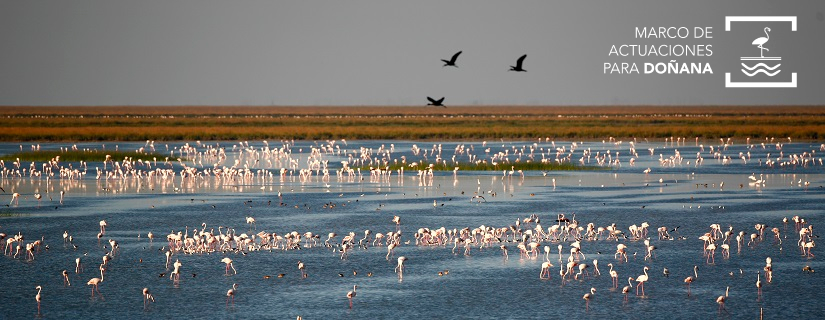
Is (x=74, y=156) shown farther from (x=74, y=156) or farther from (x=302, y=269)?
(x=302, y=269)

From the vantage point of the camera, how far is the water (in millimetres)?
15664

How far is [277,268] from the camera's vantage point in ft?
61.9

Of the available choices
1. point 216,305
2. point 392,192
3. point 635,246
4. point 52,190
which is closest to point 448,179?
point 392,192

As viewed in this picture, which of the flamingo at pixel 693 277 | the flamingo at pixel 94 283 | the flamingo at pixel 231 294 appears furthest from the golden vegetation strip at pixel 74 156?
the flamingo at pixel 693 277

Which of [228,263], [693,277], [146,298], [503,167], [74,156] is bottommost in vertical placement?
[146,298]

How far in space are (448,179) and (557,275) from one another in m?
20.9

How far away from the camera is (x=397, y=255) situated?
2027 centimetres

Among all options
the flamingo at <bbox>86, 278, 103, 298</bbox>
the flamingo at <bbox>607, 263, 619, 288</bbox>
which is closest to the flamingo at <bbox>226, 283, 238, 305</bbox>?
the flamingo at <bbox>86, 278, 103, 298</bbox>

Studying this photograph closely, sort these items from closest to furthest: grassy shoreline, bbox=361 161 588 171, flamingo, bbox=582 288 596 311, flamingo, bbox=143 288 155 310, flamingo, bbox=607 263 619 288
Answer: flamingo, bbox=582 288 596 311
flamingo, bbox=143 288 155 310
flamingo, bbox=607 263 619 288
grassy shoreline, bbox=361 161 588 171

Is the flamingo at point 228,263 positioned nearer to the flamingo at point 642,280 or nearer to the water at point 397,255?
the water at point 397,255

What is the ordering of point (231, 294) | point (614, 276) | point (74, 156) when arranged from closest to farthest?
point (231, 294)
point (614, 276)
point (74, 156)

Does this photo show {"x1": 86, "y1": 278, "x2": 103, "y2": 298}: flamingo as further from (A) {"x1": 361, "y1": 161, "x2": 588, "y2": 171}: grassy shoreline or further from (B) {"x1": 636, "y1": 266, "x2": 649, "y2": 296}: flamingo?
(A) {"x1": 361, "y1": 161, "x2": 588, "y2": 171}: grassy shoreline

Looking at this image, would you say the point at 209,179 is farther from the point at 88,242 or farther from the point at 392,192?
the point at 88,242

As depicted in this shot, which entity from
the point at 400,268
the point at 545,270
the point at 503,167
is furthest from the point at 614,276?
the point at 503,167
